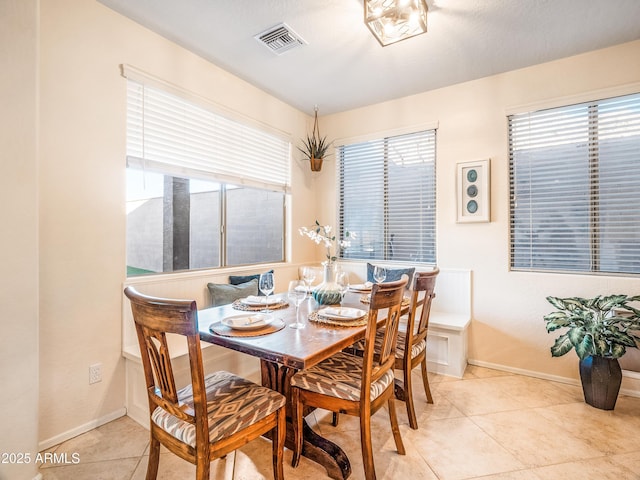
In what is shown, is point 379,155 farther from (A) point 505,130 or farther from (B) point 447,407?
(B) point 447,407

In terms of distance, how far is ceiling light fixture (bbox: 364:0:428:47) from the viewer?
200 cm

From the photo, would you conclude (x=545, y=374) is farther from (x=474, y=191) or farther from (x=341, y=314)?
(x=341, y=314)

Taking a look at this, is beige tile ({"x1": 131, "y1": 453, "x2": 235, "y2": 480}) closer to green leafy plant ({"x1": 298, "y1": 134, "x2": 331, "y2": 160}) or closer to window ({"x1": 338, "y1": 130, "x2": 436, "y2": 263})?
window ({"x1": 338, "y1": 130, "x2": 436, "y2": 263})

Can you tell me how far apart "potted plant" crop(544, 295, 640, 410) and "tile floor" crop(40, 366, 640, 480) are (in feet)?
0.49

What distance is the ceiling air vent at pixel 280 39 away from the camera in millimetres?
2385

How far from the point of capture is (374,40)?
2.53 meters

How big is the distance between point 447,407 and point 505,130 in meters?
2.58

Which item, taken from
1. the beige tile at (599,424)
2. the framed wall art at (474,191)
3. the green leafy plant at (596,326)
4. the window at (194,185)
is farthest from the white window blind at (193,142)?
the beige tile at (599,424)

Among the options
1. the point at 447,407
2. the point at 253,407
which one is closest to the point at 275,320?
the point at 253,407

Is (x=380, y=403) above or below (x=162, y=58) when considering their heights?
below

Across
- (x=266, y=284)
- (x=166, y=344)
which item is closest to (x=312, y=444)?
(x=266, y=284)

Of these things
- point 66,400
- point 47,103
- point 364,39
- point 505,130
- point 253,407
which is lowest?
point 66,400

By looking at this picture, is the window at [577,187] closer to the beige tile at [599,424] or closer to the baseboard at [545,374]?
the baseboard at [545,374]

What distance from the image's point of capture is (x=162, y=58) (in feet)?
8.15
